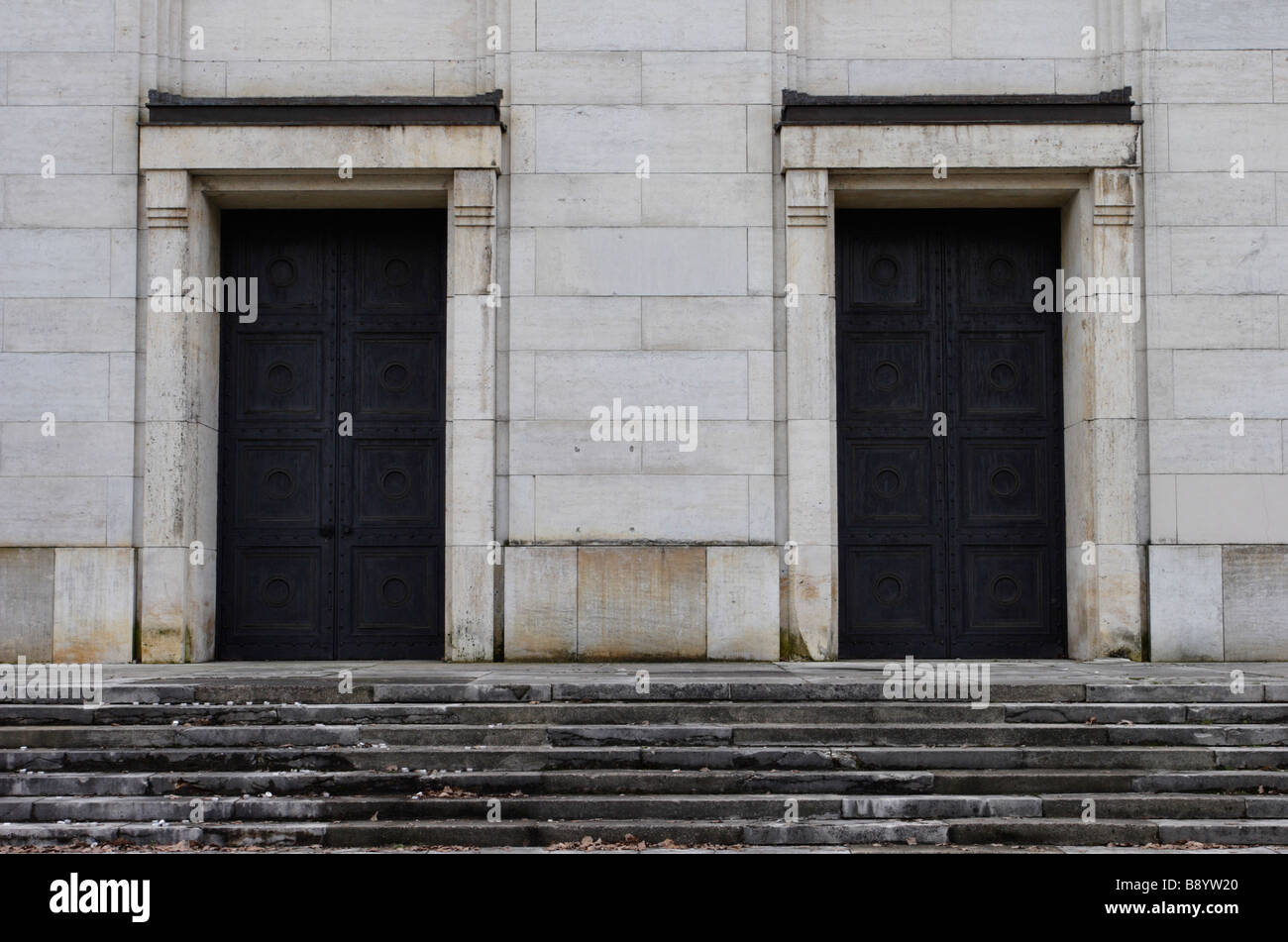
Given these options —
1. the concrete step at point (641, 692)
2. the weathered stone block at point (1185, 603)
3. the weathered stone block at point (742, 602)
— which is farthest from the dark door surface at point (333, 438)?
the weathered stone block at point (1185, 603)

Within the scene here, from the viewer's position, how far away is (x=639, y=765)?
9562 mm

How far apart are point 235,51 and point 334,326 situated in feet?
10.0

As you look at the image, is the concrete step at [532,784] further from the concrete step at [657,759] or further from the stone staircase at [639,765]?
the concrete step at [657,759]

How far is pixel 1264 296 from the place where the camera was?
13.9 meters

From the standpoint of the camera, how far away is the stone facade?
13.6 metres

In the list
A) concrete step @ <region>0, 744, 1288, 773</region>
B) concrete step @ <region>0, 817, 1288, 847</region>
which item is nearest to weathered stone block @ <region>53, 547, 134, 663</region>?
concrete step @ <region>0, 744, 1288, 773</region>

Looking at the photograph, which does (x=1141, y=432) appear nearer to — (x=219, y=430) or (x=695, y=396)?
(x=695, y=396)

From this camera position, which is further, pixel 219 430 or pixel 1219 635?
pixel 219 430

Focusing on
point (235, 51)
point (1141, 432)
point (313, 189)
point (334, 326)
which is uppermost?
point (235, 51)

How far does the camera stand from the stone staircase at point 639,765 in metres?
8.73

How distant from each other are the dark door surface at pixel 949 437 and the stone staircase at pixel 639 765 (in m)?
3.82

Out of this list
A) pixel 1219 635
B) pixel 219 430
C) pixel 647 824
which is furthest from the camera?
pixel 219 430

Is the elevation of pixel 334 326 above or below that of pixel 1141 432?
above

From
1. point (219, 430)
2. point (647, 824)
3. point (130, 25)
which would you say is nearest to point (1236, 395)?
point (647, 824)
